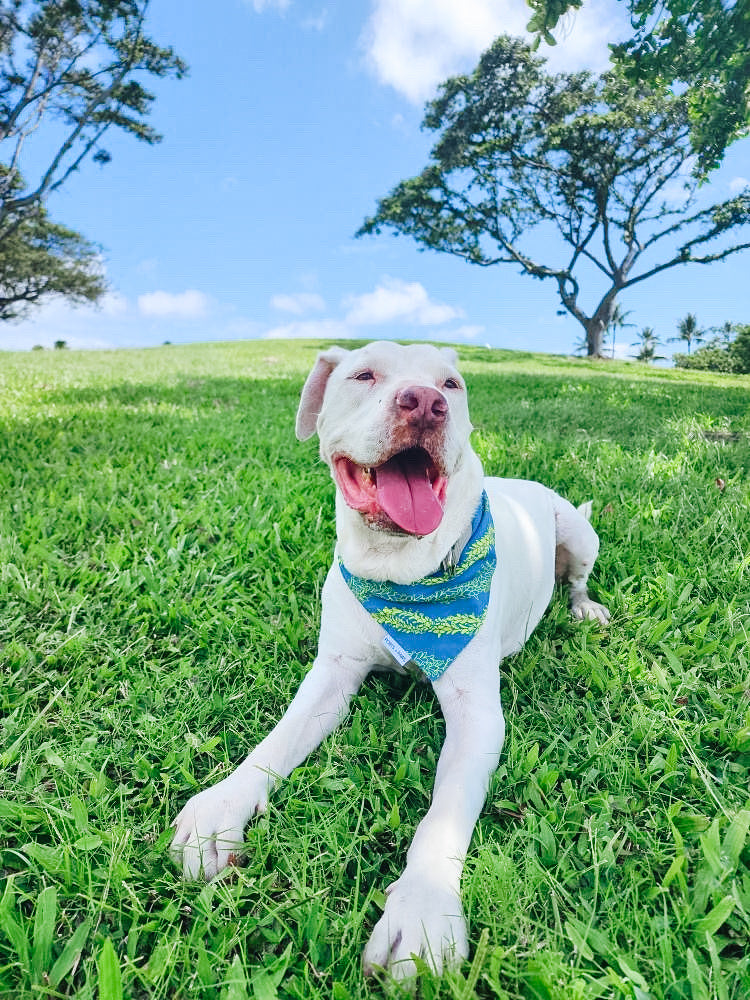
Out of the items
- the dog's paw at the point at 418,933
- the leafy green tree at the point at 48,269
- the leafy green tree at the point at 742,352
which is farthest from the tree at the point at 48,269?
the leafy green tree at the point at 742,352

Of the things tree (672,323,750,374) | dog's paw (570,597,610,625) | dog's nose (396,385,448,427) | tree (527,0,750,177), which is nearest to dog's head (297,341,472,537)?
dog's nose (396,385,448,427)

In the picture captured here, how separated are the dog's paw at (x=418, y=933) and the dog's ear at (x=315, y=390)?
175cm

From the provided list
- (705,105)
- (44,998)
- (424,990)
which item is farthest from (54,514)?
(705,105)

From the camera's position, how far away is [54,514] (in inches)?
152

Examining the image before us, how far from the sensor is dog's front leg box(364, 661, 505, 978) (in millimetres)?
1420

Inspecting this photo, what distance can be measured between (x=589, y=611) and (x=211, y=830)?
6.93ft

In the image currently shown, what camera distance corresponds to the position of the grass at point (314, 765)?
1.44m

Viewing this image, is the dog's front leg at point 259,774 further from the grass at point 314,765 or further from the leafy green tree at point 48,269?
the leafy green tree at point 48,269

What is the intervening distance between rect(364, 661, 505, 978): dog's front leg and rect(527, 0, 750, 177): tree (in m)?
7.52

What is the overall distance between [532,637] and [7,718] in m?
2.25

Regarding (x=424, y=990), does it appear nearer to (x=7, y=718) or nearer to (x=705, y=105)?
(x=7, y=718)

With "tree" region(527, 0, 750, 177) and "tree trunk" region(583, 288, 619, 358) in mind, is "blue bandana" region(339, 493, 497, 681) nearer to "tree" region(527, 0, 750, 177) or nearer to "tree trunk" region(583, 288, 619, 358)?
"tree" region(527, 0, 750, 177)

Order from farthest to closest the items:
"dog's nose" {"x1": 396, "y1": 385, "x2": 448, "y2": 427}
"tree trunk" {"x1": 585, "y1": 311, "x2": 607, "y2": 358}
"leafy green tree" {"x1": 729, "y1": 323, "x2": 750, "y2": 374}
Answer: "leafy green tree" {"x1": 729, "y1": 323, "x2": 750, "y2": 374}
"tree trunk" {"x1": 585, "y1": 311, "x2": 607, "y2": 358}
"dog's nose" {"x1": 396, "y1": 385, "x2": 448, "y2": 427}

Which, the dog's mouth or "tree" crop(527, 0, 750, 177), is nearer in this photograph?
the dog's mouth
